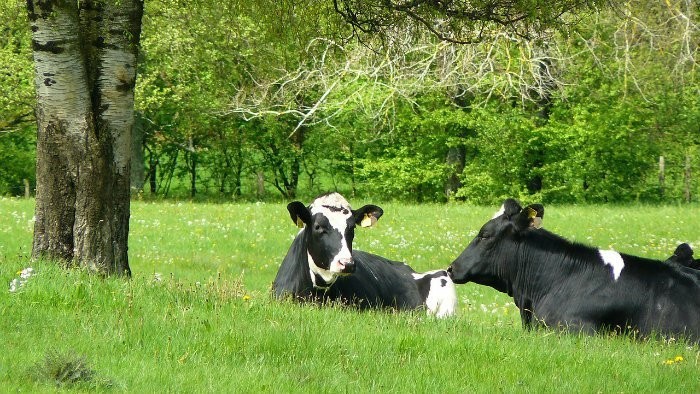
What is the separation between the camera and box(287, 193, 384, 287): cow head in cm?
1105

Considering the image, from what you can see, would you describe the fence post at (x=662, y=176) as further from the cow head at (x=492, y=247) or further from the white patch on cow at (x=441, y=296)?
the cow head at (x=492, y=247)

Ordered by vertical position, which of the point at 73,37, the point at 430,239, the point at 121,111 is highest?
the point at 73,37

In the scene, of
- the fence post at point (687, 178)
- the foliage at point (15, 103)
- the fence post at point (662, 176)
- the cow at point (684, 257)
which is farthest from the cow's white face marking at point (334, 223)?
the fence post at point (687, 178)

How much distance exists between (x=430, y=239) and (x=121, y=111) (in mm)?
12847

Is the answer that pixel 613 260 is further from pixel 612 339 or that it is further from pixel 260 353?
pixel 260 353

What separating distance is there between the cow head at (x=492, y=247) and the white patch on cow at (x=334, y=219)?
4.80 feet

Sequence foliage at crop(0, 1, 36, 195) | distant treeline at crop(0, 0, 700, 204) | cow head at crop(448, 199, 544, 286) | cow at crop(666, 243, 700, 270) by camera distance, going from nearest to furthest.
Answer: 1. cow head at crop(448, 199, 544, 286)
2. cow at crop(666, 243, 700, 270)
3. foliage at crop(0, 1, 36, 195)
4. distant treeline at crop(0, 0, 700, 204)

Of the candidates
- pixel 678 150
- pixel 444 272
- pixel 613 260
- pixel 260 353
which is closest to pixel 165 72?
pixel 678 150

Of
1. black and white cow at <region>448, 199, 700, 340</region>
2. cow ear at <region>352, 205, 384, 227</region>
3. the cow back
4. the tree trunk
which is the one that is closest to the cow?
black and white cow at <region>448, 199, 700, 340</region>

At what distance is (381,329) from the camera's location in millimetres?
8648

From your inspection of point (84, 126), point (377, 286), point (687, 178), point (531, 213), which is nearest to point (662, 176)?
point (687, 178)

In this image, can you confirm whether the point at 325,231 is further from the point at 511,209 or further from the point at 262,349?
the point at 262,349

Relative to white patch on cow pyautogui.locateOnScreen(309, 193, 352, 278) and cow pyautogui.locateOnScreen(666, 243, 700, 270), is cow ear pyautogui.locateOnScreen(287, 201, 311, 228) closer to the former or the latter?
white patch on cow pyautogui.locateOnScreen(309, 193, 352, 278)

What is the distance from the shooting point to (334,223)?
11.3m
